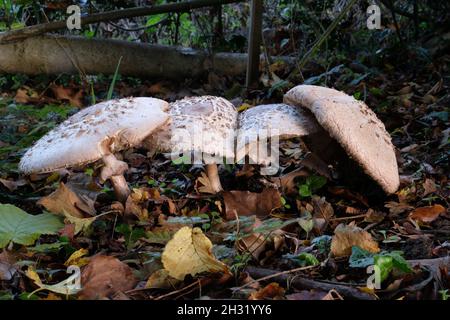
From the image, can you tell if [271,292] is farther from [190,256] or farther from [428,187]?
[428,187]

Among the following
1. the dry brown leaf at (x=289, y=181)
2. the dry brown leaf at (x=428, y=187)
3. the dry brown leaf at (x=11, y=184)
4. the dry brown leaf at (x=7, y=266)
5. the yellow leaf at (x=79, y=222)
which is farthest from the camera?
the dry brown leaf at (x=11, y=184)

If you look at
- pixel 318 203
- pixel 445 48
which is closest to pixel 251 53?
pixel 445 48

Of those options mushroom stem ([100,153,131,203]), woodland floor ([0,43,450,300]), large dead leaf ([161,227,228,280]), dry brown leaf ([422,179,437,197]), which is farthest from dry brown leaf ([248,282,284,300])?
dry brown leaf ([422,179,437,197])

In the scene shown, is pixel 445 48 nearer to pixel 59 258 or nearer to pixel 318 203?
pixel 318 203

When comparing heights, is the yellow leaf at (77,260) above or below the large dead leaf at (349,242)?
below

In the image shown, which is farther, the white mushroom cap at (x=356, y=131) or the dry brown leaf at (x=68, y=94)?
the dry brown leaf at (x=68, y=94)

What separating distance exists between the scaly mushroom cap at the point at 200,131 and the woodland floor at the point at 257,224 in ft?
0.94

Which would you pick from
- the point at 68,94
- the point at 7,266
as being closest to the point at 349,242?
the point at 7,266

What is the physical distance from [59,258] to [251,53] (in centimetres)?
320

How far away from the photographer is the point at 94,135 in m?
2.41

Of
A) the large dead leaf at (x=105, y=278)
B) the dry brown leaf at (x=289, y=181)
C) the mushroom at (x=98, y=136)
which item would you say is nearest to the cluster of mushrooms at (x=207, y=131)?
the mushroom at (x=98, y=136)

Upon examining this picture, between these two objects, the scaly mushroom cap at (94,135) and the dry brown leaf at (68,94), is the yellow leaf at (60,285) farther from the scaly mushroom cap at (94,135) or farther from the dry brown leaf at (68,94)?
the dry brown leaf at (68,94)

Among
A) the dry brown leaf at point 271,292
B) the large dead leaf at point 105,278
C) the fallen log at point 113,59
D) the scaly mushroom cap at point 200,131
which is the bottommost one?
the large dead leaf at point 105,278

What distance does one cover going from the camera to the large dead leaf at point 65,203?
268 centimetres
